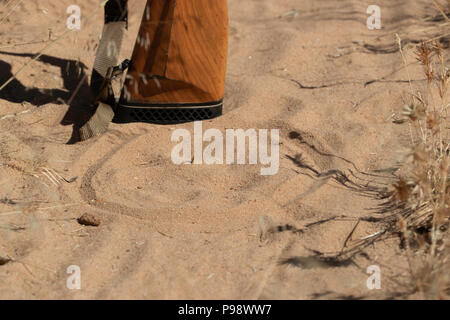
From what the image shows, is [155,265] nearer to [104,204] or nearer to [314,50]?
[104,204]

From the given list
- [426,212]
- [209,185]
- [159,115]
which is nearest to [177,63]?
[159,115]

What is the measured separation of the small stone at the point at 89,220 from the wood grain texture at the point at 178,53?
0.78 m

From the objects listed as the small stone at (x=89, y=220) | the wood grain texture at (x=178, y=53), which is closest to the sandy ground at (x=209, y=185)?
the small stone at (x=89, y=220)

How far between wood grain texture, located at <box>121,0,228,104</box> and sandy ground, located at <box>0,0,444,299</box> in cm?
17

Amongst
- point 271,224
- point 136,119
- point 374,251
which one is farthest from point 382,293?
point 136,119

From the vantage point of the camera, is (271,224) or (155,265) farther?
(271,224)

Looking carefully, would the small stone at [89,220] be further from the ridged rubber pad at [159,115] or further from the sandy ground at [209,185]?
the ridged rubber pad at [159,115]

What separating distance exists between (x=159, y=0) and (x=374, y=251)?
1.48 m

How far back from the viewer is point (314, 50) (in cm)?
379

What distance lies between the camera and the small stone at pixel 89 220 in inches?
89.3

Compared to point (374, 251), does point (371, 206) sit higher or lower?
higher

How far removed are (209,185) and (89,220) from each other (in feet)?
1.76

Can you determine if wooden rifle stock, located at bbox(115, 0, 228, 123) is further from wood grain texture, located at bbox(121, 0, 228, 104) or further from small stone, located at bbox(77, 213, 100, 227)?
small stone, located at bbox(77, 213, 100, 227)

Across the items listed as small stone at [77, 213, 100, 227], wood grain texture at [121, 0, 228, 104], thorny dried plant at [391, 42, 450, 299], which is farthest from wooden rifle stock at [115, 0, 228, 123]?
thorny dried plant at [391, 42, 450, 299]
